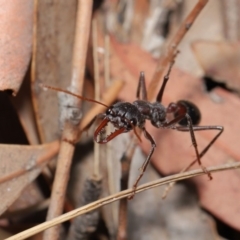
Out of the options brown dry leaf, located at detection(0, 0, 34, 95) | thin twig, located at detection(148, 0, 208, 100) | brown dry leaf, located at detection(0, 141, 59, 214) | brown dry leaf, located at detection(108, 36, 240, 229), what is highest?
brown dry leaf, located at detection(0, 0, 34, 95)

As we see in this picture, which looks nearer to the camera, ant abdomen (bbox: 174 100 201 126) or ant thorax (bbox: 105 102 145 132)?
ant thorax (bbox: 105 102 145 132)

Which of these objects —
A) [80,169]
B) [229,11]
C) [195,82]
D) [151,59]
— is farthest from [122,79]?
[229,11]

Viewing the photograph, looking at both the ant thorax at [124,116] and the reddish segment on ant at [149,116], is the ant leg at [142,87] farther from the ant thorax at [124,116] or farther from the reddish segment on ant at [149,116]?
the ant thorax at [124,116]

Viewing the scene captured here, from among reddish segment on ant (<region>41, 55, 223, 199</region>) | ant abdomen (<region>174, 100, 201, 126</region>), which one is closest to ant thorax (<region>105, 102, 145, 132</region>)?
reddish segment on ant (<region>41, 55, 223, 199</region>)

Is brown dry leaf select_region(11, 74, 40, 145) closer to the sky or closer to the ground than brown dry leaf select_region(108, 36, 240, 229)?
closer to the sky

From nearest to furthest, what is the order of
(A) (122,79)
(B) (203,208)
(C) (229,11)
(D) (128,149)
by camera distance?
(D) (128,149)
(B) (203,208)
(A) (122,79)
(C) (229,11)

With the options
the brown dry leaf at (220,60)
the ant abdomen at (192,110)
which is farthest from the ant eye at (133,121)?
the brown dry leaf at (220,60)

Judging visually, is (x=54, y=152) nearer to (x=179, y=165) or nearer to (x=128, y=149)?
(x=128, y=149)

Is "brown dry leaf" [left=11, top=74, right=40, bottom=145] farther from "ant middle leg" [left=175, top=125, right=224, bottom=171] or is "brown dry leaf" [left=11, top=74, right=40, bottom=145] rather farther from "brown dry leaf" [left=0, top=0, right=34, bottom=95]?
"ant middle leg" [left=175, top=125, right=224, bottom=171]
